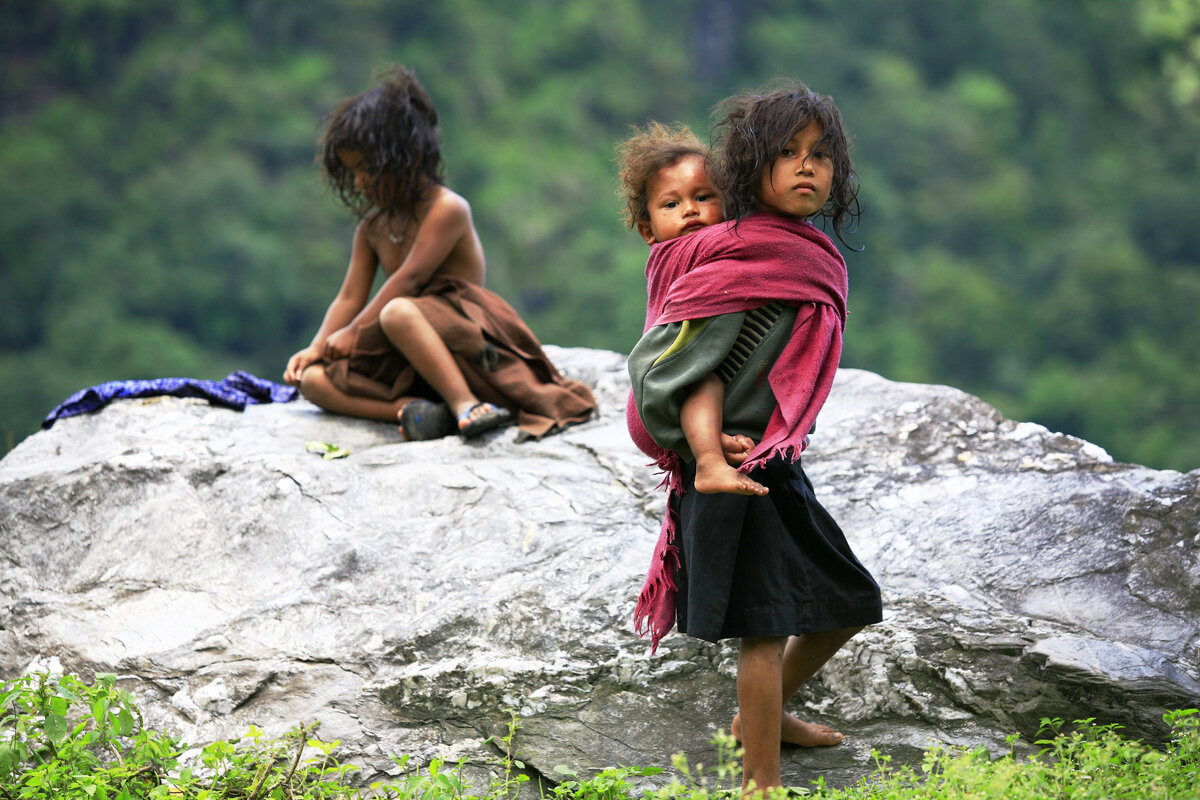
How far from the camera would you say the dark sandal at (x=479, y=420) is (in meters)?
3.60

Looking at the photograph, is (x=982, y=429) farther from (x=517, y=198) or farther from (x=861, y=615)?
(x=517, y=198)

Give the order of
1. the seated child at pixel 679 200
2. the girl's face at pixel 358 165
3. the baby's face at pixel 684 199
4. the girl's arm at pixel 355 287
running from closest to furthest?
the seated child at pixel 679 200, the baby's face at pixel 684 199, the girl's face at pixel 358 165, the girl's arm at pixel 355 287

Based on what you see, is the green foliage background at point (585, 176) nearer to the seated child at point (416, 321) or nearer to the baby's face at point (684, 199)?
the seated child at point (416, 321)

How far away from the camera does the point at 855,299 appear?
25.0m

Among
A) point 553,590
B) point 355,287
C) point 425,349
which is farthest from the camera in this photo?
point 355,287

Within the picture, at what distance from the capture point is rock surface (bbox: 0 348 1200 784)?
8.45 ft

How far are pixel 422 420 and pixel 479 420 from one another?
194mm

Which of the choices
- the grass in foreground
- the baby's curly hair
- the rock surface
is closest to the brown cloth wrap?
the rock surface

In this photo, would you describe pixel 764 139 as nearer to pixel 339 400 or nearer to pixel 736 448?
pixel 736 448

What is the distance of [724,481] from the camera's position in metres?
2.20

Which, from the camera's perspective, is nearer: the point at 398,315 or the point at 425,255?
the point at 398,315

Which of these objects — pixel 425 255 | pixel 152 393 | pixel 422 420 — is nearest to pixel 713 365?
pixel 422 420

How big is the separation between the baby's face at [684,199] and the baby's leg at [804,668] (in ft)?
2.74

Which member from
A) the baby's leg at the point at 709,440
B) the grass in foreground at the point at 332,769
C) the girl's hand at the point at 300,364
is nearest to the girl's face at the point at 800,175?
the baby's leg at the point at 709,440
